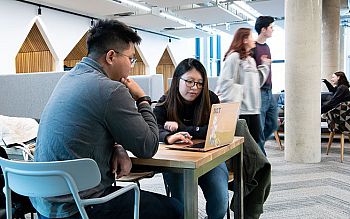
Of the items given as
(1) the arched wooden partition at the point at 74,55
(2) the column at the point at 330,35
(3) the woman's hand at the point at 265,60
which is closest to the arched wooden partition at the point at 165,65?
(1) the arched wooden partition at the point at 74,55

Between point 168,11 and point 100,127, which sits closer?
point 100,127

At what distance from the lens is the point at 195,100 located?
7.55 ft

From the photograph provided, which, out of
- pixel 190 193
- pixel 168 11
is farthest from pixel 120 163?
pixel 168 11

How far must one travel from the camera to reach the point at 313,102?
484 cm

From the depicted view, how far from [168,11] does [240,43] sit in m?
6.91

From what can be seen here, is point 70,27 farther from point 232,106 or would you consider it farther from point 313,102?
point 232,106

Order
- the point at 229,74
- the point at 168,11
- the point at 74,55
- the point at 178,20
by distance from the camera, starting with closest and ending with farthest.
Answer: the point at 229,74
the point at 168,11
the point at 74,55
the point at 178,20

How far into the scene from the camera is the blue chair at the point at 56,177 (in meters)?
1.26

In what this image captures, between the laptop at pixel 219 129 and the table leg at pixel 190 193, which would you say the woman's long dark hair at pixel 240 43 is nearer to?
the laptop at pixel 219 129

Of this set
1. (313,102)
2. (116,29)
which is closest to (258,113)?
(313,102)

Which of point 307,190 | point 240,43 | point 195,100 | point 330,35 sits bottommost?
point 307,190

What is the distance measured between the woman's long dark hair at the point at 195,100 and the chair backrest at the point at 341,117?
3095 mm

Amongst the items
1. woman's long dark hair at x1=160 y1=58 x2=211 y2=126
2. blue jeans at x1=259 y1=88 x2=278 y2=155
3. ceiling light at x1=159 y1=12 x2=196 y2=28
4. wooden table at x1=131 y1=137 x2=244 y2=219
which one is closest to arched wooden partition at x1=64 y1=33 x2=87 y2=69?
ceiling light at x1=159 y1=12 x2=196 y2=28

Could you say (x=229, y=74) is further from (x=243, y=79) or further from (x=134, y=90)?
(x=134, y=90)
